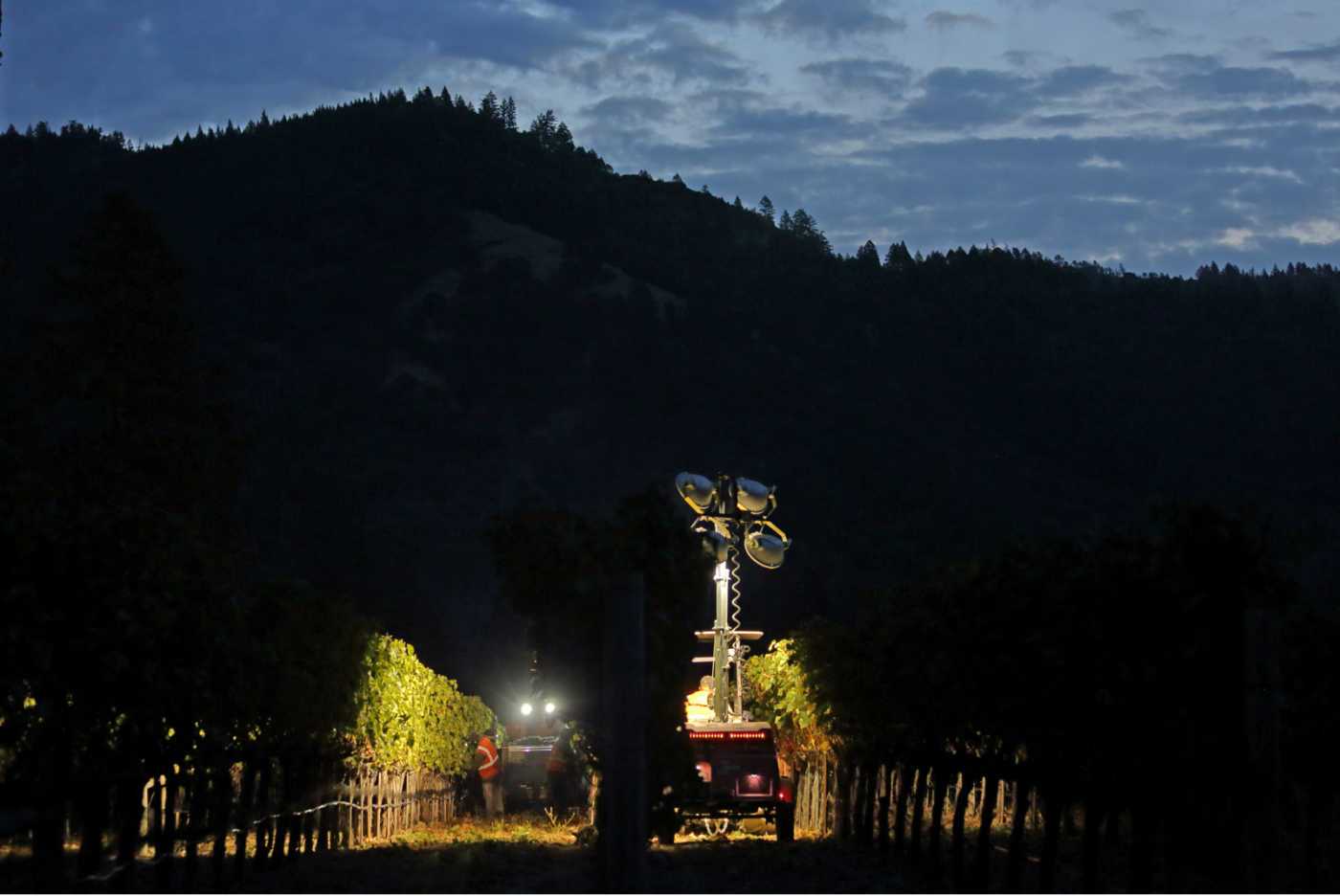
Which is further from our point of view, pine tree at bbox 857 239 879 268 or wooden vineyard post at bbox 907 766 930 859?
pine tree at bbox 857 239 879 268

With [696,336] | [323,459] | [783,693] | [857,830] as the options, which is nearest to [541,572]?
[857,830]

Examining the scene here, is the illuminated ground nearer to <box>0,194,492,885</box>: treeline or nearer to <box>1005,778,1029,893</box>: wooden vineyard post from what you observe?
<box>0,194,492,885</box>: treeline

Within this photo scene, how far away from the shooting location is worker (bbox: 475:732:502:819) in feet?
123

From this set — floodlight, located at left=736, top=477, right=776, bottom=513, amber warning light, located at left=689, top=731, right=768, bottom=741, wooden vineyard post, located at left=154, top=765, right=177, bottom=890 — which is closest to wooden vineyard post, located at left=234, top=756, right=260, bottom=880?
wooden vineyard post, located at left=154, top=765, right=177, bottom=890

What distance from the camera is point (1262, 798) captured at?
10.6 m

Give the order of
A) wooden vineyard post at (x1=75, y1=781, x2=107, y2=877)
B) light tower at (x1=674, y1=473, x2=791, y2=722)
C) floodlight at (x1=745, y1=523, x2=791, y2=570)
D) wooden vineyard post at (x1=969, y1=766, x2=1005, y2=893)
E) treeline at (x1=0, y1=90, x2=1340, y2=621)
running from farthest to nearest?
1. treeline at (x1=0, y1=90, x2=1340, y2=621)
2. floodlight at (x1=745, y1=523, x2=791, y2=570)
3. light tower at (x1=674, y1=473, x2=791, y2=722)
4. wooden vineyard post at (x1=969, y1=766, x2=1005, y2=893)
5. wooden vineyard post at (x1=75, y1=781, x2=107, y2=877)

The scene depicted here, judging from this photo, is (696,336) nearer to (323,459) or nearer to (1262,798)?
(323,459)

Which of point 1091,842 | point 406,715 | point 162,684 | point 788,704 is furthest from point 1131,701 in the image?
point 406,715

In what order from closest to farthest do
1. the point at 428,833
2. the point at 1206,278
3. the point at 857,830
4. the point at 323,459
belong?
the point at 857,830, the point at 428,833, the point at 323,459, the point at 1206,278

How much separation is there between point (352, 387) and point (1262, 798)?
131 m

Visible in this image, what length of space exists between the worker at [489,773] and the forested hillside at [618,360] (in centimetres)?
4488

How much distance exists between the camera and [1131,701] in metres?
13.0

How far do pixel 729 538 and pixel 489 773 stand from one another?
13497 millimetres

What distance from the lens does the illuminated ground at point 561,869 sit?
15578mm
